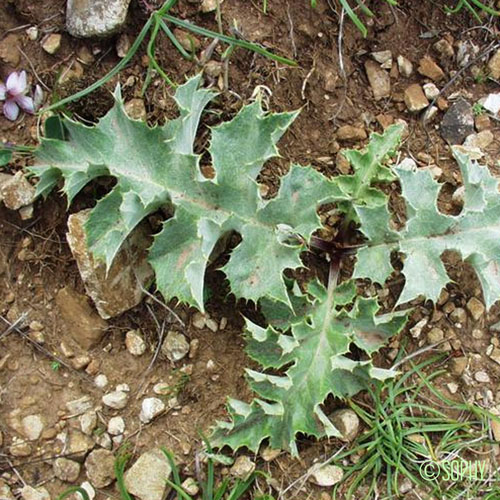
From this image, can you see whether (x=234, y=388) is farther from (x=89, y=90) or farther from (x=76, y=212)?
(x=89, y=90)

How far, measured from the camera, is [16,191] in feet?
9.34

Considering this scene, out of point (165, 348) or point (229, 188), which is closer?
point (229, 188)

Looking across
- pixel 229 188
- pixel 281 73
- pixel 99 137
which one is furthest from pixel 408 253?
pixel 99 137

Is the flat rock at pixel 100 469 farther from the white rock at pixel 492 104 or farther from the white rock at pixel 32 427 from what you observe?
the white rock at pixel 492 104

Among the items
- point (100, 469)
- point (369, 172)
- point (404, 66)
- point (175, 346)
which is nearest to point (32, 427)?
point (100, 469)

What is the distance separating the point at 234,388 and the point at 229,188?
32.0 inches

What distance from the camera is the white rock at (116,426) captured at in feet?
9.45

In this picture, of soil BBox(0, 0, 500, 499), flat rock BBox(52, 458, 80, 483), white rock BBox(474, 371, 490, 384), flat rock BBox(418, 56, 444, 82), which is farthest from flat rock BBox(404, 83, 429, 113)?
flat rock BBox(52, 458, 80, 483)

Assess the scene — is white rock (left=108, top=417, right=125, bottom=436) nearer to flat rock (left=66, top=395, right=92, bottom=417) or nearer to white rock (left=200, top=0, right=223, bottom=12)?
flat rock (left=66, top=395, right=92, bottom=417)

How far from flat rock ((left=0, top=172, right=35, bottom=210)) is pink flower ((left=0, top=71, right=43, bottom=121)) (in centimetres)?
26

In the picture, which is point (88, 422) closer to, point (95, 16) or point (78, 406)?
point (78, 406)

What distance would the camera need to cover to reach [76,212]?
9.53 ft

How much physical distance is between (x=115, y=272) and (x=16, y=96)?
2.62 ft

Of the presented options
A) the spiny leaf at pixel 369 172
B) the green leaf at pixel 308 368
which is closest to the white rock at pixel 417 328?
the green leaf at pixel 308 368
